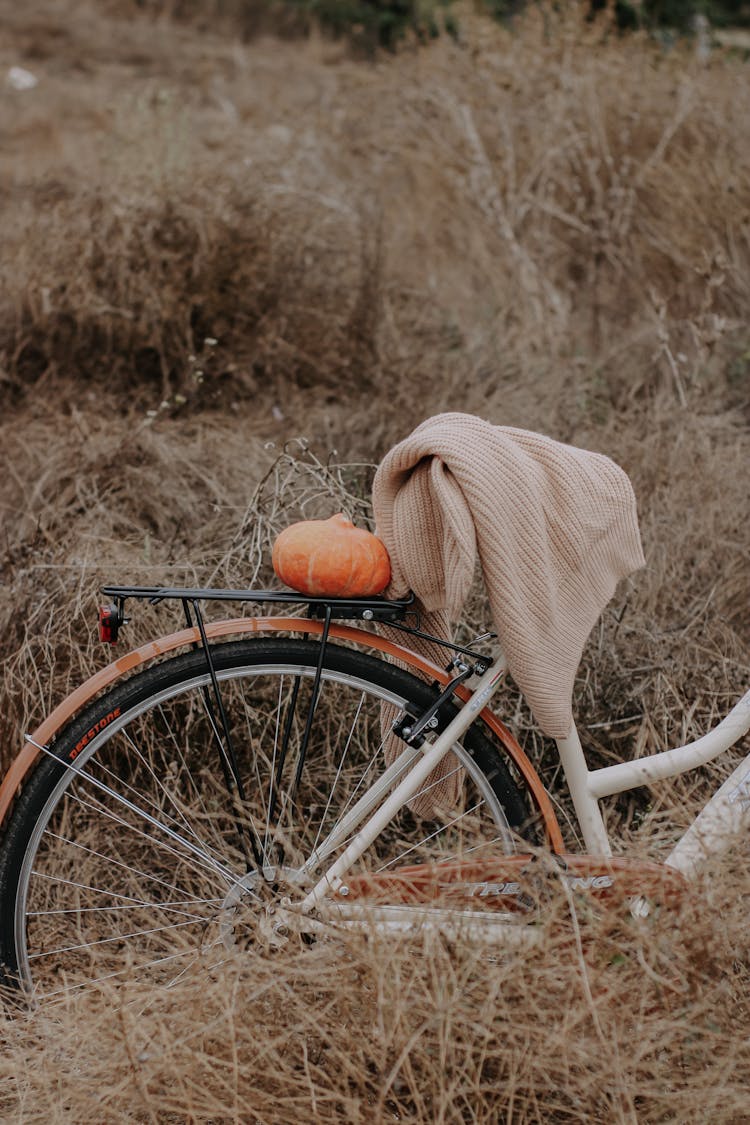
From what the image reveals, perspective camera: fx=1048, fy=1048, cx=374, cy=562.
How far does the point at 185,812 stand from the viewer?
229cm

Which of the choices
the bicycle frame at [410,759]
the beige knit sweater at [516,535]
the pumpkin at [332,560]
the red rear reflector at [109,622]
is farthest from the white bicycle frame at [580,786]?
the red rear reflector at [109,622]

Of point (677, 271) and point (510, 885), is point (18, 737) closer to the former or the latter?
point (510, 885)

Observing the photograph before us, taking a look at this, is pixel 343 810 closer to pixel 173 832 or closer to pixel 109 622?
pixel 173 832

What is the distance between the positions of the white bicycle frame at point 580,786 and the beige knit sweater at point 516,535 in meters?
0.12

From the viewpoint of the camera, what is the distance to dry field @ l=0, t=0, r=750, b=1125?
169cm

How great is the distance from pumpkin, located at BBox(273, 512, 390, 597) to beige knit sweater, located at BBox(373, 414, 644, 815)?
51 mm

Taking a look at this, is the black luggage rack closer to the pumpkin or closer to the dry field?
the pumpkin

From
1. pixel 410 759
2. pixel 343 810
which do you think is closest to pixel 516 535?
pixel 410 759

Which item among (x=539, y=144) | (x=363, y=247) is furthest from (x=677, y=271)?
(x=363, y=247)

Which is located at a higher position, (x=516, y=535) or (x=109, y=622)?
(x=516, y=535)

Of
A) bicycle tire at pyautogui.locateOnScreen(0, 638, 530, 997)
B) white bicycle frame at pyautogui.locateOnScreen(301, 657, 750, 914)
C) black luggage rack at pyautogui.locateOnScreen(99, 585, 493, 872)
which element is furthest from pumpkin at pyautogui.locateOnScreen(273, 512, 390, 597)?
white bicycle frame at pyautogui.locateOnScreen(301, 657, 750, 914)

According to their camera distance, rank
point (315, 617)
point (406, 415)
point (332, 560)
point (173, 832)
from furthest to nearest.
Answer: point (406, 415), point (173, 832), point (315, 617), point (332, 560)

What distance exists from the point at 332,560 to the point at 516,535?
13.6 inches

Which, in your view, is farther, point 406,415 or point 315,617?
point 406,415
